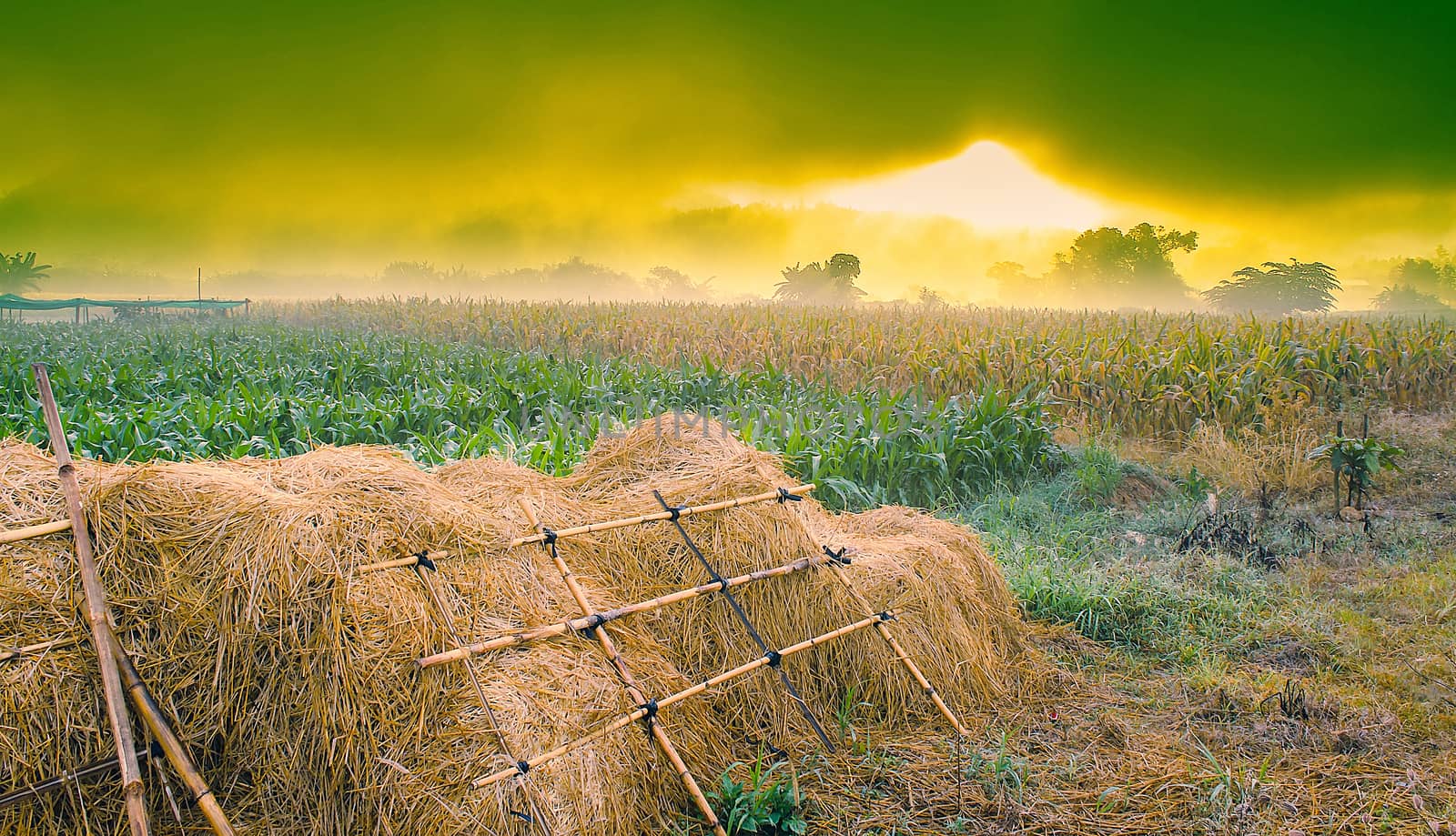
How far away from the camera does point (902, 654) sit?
3898 millimetres

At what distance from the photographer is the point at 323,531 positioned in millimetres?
2725

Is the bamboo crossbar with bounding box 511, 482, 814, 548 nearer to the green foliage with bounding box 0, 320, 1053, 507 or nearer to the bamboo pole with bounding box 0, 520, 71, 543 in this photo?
the bamboo pole with bounding box 0, 520, 71, 543

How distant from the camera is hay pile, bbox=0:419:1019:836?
2.46 metres

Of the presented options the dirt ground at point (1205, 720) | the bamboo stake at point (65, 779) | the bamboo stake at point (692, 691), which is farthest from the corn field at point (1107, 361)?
the bamboo stake at point (65, 779)

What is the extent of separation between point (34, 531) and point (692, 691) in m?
2.16

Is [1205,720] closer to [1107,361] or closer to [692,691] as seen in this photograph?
[692,691]

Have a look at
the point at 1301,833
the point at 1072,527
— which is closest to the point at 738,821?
the point at 1301,833

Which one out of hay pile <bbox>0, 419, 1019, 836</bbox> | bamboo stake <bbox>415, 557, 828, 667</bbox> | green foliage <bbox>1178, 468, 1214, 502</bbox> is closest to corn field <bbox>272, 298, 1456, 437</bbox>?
green foliage <bbox>1178, 468, 1214, 502</bbox>

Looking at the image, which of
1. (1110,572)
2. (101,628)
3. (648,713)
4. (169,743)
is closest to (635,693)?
(648,713)

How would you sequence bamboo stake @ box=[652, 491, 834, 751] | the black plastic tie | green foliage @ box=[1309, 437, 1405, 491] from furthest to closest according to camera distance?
green foliage @ box=[1309, 437, 1405, 491] < bamboo stake @ box=[652, 491, 834, 751] < the black plastic tie

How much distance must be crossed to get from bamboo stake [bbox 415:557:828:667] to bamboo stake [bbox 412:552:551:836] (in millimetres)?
80

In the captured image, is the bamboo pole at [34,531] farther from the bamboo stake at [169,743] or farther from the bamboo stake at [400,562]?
the bamboo stake at [400,562]

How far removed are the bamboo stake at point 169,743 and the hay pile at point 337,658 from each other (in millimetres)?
59

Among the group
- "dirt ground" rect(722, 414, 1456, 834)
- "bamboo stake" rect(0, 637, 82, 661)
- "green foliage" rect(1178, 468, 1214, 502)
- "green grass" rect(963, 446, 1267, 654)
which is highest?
"bamboo stake" rect(0, 637, 82, 661)
